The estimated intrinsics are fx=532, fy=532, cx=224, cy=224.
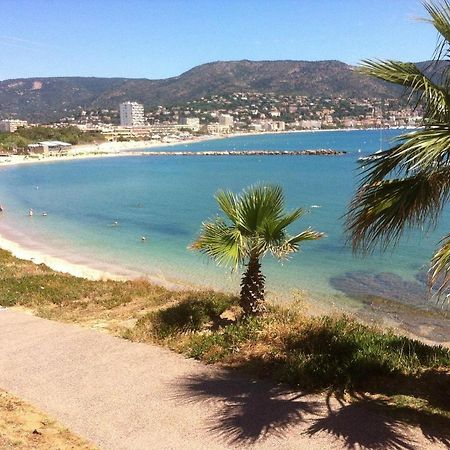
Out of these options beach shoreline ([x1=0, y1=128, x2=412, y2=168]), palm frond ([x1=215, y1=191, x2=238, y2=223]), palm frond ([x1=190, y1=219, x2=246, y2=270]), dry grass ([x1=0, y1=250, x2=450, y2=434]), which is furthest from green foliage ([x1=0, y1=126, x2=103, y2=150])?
palm frond ([x1=190, y1=219, x2=246, y2=270])

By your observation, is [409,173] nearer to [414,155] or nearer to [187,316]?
[414,155]

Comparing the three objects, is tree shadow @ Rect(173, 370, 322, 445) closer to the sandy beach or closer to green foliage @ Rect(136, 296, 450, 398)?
green foliage @ Rect(136, 296, 450, 398)

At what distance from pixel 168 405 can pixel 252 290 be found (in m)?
2.76

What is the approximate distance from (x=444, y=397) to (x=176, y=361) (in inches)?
124

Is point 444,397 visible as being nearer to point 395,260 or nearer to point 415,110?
point 415,110

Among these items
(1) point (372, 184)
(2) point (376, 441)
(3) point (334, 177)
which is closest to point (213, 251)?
(1) point (372, 184)

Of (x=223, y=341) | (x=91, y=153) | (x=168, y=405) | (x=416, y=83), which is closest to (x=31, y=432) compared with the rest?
(x=168, y=405)

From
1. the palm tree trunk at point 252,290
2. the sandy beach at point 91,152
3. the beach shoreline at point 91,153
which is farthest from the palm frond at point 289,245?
the sandy beach at point 91,152

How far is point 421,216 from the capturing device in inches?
190

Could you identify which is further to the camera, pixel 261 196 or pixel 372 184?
pixel 261 196

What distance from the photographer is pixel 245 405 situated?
5.32m

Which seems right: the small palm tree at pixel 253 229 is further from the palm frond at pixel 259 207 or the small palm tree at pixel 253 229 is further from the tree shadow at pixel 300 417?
the tree shadow at pixel 300 417

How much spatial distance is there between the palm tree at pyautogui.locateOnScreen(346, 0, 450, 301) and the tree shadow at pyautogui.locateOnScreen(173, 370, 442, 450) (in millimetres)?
1281

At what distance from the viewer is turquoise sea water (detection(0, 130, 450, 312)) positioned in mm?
18250
